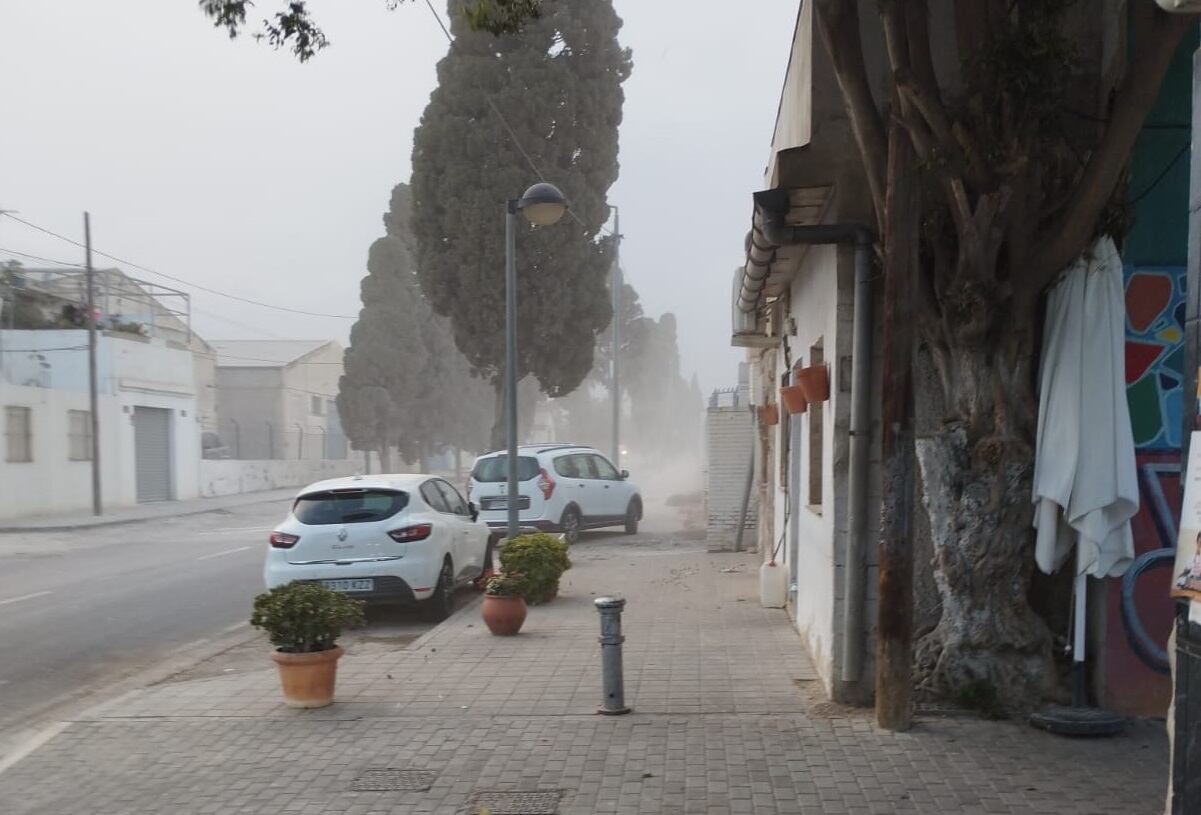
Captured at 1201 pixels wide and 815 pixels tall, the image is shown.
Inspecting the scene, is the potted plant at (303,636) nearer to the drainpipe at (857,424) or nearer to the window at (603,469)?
the drainpipe at (857,424)

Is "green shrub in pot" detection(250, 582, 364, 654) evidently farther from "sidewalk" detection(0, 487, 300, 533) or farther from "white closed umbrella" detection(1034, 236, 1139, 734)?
"sidewalk" detection(0, 487, 300, 533)

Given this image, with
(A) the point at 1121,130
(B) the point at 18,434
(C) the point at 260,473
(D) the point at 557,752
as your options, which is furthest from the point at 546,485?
(C) the point at 260,473

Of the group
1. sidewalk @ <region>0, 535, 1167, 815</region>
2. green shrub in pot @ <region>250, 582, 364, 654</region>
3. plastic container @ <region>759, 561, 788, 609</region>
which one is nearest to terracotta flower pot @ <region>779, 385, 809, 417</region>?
sidewalk @ <region>0, 535, 1167, 815</region>

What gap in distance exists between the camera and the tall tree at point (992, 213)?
617 cm

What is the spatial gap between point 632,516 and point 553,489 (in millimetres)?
3563

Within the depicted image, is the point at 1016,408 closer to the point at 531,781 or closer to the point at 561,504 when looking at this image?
the point at 531,781

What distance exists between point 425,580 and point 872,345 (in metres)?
5.95

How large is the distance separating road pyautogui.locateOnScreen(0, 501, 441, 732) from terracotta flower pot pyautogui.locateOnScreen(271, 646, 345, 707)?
197 centimetres

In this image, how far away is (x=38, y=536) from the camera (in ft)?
78.3

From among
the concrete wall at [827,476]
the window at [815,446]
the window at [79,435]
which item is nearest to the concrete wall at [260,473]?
the window at [79,435]

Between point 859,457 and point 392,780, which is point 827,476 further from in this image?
point 392,780

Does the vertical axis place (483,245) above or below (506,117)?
below

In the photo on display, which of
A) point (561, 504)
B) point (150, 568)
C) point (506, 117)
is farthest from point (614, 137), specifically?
point (150, 568)

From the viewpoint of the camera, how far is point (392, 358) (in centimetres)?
4388
